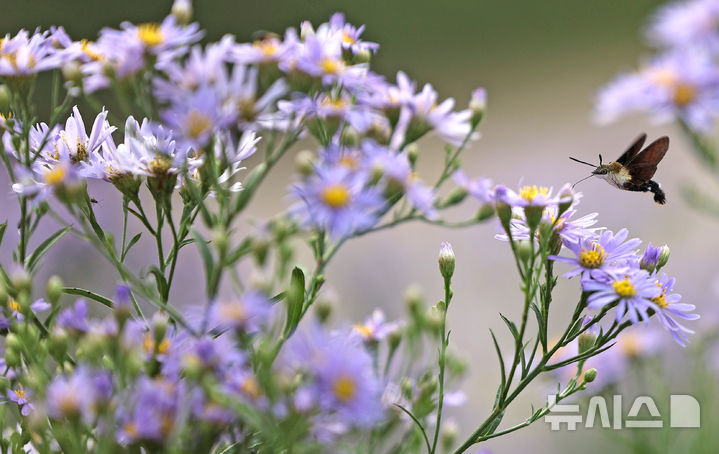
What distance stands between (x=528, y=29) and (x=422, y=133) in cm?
505

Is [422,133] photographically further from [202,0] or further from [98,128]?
[202,0]

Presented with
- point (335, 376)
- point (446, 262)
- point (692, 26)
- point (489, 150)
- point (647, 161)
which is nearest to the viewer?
point (335, 376)

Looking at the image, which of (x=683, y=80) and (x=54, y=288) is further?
(x=683, y=80)

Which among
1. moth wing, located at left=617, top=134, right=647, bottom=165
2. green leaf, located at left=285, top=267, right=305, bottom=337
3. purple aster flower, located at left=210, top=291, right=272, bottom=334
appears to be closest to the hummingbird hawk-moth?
moth wing, located at left=617, top=134, right=647, bottom=165

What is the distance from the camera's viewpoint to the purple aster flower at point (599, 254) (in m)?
0.70

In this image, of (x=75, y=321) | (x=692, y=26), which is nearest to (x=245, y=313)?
(x=75, y=321)

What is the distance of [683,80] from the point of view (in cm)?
103

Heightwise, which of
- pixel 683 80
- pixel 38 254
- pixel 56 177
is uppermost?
pixel 683 80

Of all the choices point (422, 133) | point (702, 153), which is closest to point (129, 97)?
point (422, 133)

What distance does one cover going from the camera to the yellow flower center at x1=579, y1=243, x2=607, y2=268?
2.33ft

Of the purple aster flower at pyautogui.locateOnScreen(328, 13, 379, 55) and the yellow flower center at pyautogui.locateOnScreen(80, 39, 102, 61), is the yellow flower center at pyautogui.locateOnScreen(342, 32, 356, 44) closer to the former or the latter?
the purple aster flower at pyautogui.locateOnScreen(328, 13, 379, 55)

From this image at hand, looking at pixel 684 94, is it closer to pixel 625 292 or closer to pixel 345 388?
pixel 625 292

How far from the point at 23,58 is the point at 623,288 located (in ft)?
1.71

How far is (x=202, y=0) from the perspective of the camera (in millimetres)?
→ 4785
